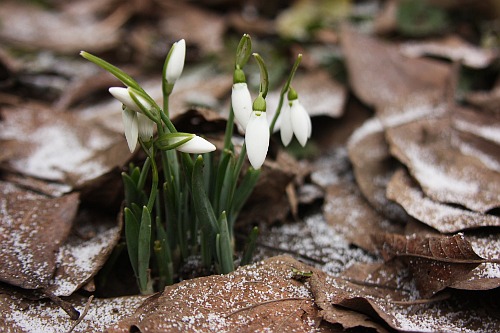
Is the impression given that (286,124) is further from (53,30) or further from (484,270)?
(53,30)

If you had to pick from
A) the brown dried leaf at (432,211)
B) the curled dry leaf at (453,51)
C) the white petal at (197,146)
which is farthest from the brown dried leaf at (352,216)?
the curled dry leaf at (453,51)

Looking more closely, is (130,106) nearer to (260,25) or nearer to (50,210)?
(50,210)

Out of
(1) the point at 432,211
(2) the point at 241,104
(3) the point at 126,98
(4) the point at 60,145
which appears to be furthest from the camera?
(4) the point at 60,145

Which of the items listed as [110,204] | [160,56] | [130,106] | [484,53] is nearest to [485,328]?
[130,106]

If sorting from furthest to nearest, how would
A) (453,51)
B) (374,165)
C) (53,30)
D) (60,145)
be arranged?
(53,30), (453,51), (60,145), (374,165)

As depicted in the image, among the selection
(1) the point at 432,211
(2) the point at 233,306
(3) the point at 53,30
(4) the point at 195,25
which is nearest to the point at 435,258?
(1) the point at 432,211

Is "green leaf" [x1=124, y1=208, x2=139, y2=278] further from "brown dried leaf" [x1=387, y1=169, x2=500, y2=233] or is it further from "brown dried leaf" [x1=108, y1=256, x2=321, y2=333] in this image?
"brown dried leaf" [x1=387, y1=169, x2=500, y2=233]
